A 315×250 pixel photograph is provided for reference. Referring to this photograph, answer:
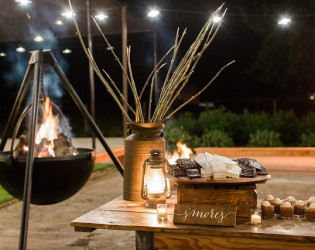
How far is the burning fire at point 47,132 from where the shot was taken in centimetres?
343

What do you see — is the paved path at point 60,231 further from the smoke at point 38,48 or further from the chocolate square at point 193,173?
the smoke at point 38,48

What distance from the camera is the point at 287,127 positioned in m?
10.2

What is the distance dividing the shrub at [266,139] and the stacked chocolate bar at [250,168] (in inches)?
292

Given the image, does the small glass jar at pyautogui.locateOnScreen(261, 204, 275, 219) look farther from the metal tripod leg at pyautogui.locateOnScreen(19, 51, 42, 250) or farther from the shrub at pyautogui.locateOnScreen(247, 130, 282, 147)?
the shrub at pyautogui.locateOnScreen(247, 130, 282, 147)

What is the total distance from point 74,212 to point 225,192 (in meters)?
3.06

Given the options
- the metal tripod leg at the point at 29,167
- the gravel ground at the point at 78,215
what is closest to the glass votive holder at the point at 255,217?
the metal tripod leg at the point at 29,167

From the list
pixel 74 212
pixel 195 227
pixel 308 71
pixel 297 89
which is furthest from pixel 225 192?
pixel 297 89

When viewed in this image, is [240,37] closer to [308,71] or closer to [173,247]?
[308,71]

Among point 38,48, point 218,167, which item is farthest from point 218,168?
point 38,48

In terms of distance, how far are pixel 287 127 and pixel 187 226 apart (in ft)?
29.1

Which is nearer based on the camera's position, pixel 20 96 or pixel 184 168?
pixel 184 168

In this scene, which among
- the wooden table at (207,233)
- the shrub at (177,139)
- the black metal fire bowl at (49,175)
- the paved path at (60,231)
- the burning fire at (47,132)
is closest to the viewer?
the wooden table at (207,233)

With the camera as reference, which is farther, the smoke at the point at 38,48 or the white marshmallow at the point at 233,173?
the smoke at the point at 38,48

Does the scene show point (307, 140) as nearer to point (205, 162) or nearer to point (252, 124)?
Result: point (252, 124)
